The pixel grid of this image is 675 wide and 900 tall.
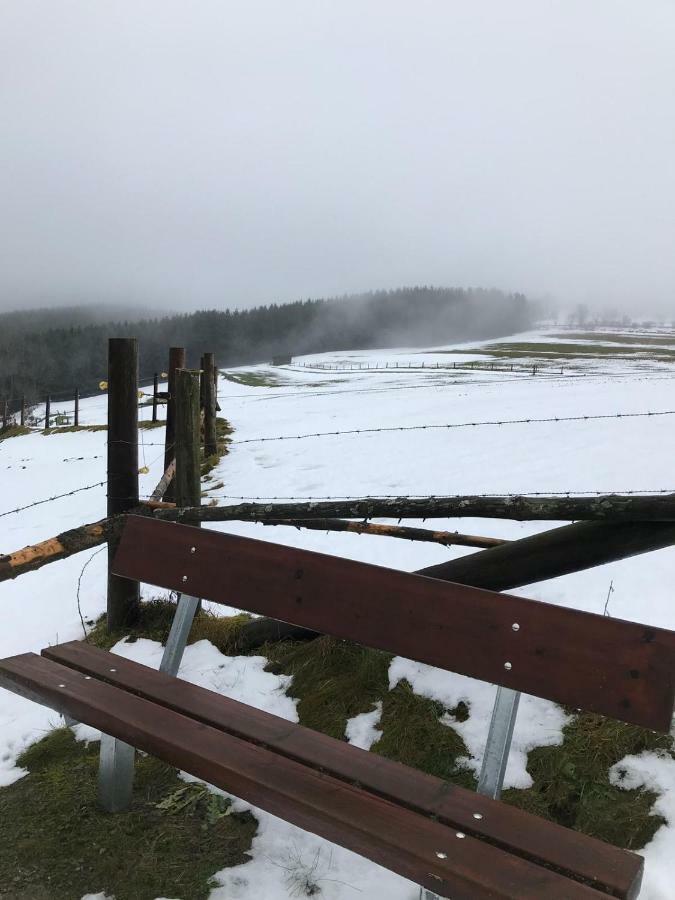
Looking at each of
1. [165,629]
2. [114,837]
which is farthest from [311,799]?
[165,629]

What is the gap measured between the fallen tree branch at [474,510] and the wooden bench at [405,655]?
536 millimetres

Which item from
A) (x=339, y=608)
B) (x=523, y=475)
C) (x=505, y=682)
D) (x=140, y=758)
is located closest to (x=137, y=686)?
(x=140, y=758)

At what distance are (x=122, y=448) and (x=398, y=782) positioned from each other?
2.61 meters

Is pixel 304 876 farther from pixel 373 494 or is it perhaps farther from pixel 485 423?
pixel 485 423

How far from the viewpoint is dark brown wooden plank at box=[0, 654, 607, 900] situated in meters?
1.67

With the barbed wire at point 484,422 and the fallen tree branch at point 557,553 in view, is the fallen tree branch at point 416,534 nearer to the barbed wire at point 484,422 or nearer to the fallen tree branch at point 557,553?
the fallen tree branch at point 557,553

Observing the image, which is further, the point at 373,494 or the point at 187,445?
the point at 373,494

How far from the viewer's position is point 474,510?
297 centimetres

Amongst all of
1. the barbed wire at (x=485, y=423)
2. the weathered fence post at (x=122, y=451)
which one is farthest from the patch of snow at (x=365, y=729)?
the barbed wire at (x=485, y=423)

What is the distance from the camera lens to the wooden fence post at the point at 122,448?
12.9ft

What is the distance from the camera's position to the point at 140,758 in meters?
3.02

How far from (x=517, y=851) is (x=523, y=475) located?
631 cm

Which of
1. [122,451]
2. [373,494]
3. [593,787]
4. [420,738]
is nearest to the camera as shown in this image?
[593,787]

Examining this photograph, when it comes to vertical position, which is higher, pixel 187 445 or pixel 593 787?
pixel 187 445
